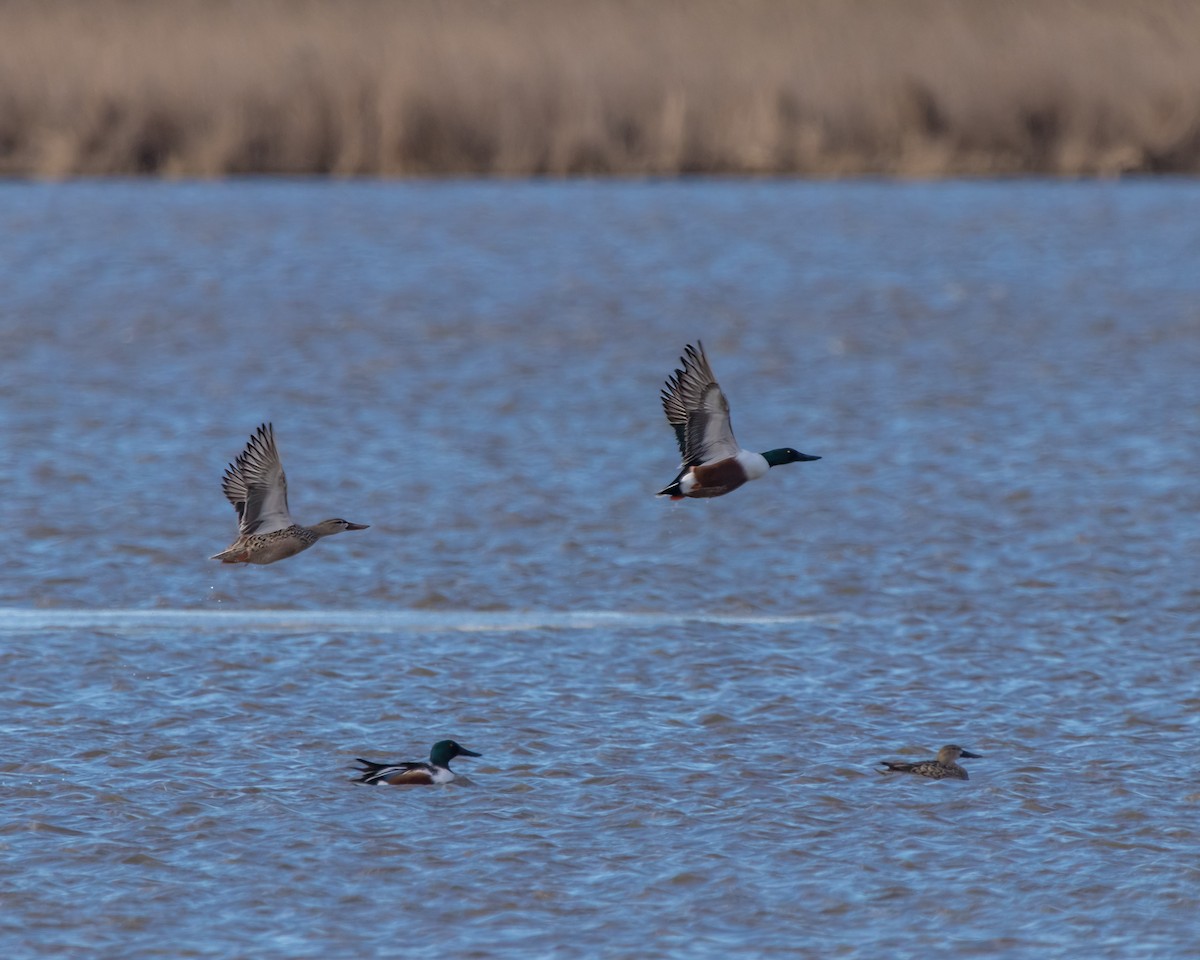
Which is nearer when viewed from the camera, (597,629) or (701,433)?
(701,433)

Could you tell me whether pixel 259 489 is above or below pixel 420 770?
above

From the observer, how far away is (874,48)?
29641 millimetres

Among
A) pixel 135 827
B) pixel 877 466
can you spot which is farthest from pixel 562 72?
pixel 135 827

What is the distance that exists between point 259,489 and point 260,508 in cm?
8

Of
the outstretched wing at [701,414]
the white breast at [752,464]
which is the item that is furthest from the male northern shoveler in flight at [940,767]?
the outstretched wing at [701,414]

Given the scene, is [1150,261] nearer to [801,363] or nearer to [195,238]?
[801,363]

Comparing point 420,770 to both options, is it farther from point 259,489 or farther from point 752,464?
point 752,464

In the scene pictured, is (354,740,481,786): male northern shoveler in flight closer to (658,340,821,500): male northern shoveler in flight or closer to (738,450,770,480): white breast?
(658,340,821,500): male northern shoveler in flight

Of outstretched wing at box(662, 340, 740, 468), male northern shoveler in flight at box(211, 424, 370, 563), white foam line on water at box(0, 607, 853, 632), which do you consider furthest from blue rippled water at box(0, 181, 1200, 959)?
outstretched wing at box(662, 340, 740, 468)

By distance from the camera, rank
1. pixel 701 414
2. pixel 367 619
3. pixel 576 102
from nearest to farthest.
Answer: pixel 701 414
pixel 367 619
pixel 576 102

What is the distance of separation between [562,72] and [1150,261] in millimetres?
7294

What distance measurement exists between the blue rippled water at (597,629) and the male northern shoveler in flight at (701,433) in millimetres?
1083

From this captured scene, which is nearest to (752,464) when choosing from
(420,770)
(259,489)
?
(420,770)

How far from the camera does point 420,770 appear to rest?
7.63m
